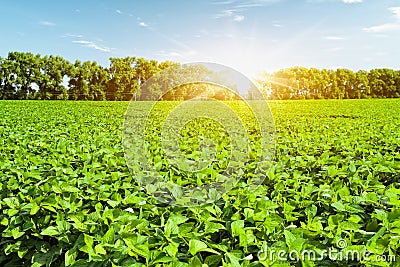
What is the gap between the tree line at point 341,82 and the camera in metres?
76.8

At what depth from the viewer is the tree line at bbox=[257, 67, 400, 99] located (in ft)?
252

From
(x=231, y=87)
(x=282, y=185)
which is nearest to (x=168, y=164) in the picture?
(x=231, y=87)

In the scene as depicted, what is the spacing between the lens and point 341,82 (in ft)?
259

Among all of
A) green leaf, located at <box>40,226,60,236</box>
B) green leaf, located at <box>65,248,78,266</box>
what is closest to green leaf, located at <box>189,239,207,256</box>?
green leaf, located at <box>65,248,78,266</box>

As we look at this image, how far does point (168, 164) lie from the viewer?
9.12 ft

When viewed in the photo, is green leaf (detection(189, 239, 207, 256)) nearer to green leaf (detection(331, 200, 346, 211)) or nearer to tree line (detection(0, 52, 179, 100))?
green leaf (detection(331, 200, 346, 211))

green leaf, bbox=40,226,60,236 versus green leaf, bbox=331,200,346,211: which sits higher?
green leaf, bbox=331,200,346,211

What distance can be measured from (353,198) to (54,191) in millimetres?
1686

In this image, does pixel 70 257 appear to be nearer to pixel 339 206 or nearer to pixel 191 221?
pixel 191 221

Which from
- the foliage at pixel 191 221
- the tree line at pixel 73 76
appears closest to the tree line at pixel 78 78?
the tree line at pixel 73 76

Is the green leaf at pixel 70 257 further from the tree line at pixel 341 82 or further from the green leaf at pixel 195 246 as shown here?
the tree line at pixel 341 82

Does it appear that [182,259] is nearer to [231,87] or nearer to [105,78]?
[231,87]

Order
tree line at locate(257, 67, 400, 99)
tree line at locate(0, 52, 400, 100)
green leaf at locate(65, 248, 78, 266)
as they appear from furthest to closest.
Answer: tree line at locate(257, 67, 400, 99)
tree line at locate(0, 52, 400, 100)
green leaf at locate(65, 248, 78, 266)

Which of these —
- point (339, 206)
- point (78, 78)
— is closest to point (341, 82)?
point (78, 78)
